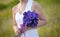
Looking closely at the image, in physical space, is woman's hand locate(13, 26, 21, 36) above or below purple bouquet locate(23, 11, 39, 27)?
below

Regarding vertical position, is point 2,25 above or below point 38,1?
below

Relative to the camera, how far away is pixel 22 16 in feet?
4.86

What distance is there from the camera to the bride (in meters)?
1.46

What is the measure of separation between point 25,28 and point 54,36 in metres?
0.25

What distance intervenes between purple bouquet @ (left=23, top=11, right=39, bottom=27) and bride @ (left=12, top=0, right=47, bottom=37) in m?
0.02

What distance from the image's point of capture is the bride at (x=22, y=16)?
146 centimetres

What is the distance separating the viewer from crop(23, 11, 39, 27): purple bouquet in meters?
1.44

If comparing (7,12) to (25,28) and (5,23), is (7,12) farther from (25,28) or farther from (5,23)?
(25,28)

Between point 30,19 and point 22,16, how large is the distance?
0.27ft

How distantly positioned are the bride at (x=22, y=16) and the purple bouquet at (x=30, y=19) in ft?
0.07

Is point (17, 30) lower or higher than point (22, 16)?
lower

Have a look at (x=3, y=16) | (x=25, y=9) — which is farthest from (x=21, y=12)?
(x=3, y=16)

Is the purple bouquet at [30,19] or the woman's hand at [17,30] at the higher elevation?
the purple bouquet at [30,19]

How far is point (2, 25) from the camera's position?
1.55m
